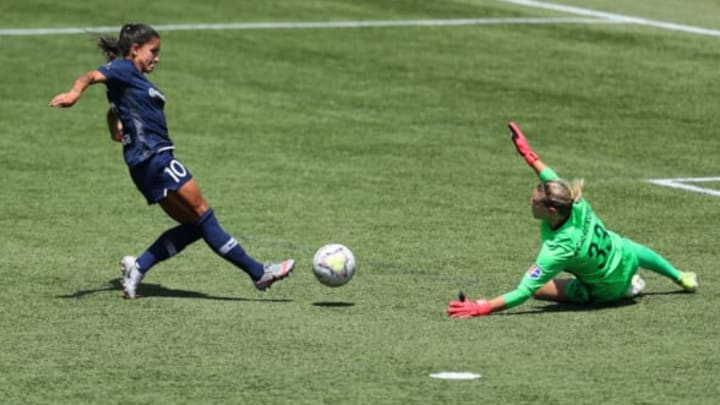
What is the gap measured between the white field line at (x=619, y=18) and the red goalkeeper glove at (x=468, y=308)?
1515 cm

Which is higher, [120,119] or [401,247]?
[120,119]

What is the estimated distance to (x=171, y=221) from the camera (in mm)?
16281

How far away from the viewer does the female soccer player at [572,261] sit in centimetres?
1207

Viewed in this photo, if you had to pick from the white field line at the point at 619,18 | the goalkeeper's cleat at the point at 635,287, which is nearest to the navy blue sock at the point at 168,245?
the goalkeeper's cleat at the point at 635,287

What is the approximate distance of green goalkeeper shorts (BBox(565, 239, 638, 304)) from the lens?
41.0 ft

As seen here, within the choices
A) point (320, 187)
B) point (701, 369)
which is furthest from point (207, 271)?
point (701, 369)

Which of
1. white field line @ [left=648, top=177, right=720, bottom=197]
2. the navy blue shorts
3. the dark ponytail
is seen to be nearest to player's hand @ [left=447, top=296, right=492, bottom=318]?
the navy blue shorts

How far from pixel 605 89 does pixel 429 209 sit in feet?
22.8

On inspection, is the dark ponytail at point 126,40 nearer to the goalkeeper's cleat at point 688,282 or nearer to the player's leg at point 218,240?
the player's leg at point 218,240

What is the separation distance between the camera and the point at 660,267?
42.2 ft

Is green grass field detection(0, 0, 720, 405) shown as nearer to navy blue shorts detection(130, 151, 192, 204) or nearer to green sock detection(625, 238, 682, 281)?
green sock detection(625, 238, 682, 281)

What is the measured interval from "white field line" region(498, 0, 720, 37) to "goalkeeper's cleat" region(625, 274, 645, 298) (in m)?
14.1

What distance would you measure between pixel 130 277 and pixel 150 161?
0.89 m

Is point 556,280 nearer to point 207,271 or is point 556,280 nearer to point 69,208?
point 207,271
